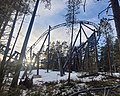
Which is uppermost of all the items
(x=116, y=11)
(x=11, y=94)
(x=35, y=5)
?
(x=35, y=5)

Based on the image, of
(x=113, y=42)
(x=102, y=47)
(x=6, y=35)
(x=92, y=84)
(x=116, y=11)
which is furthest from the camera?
(x=113, y=42)

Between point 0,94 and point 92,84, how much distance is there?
7638mm

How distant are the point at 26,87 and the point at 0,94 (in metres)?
7.23

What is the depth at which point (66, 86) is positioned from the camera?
14.8 metres

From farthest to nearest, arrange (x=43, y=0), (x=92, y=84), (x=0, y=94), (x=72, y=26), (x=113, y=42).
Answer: (x=113, y=42) → (x=72, y=26) → (x=43, y=0) → (x=92, y=84) → (x=0, y=94)

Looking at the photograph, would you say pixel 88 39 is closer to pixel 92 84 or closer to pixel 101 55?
pixel 92 84

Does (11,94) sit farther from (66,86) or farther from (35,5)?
(35,5)

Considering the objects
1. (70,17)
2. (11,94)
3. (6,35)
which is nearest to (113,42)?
(70,17)

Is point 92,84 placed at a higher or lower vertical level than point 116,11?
lower

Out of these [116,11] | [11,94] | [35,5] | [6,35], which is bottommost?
[11,94]

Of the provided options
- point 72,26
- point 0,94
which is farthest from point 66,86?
point 72,26

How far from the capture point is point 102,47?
4944cm

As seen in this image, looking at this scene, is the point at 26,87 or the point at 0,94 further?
the point at 26,87

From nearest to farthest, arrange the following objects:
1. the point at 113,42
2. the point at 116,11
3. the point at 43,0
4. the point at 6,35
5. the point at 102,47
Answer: the point at 116,11 → the point at 43,0 → the point at 6,35 → the point at 102,47 → the point at 113,42
